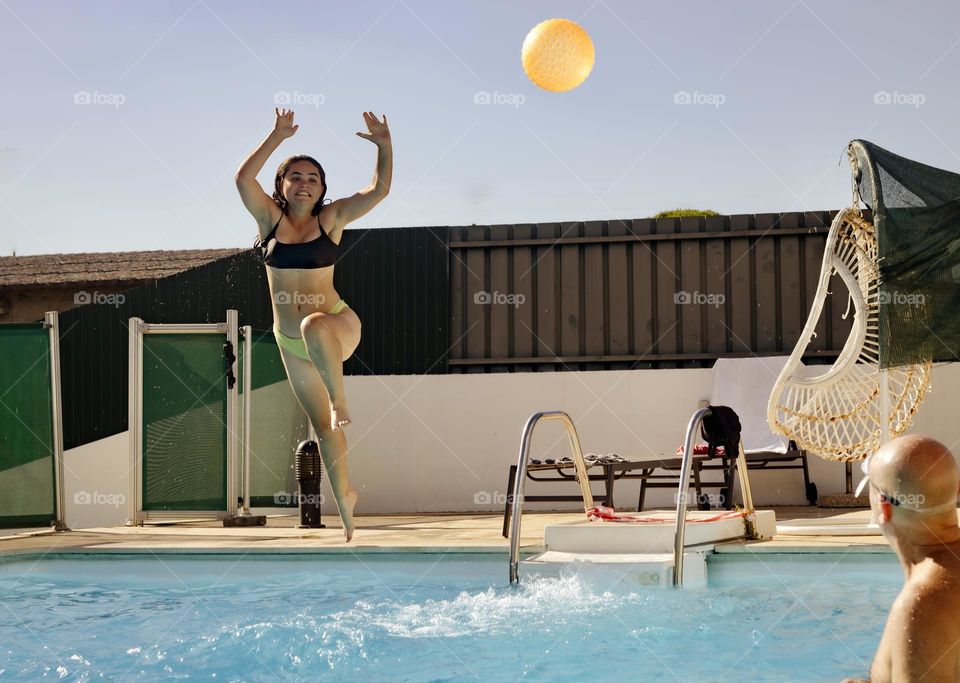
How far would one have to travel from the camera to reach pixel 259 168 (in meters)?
4.20

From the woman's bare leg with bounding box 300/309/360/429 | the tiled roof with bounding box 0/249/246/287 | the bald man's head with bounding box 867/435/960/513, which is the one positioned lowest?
the bald man's head with bounding box 867/435/960/513

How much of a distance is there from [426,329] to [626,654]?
7.16 meters

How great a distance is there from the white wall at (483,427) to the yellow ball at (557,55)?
5.34m

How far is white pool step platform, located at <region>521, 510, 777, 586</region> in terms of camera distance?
5.04 meters

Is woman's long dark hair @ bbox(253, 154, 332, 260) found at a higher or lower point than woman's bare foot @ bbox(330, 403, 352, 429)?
higher

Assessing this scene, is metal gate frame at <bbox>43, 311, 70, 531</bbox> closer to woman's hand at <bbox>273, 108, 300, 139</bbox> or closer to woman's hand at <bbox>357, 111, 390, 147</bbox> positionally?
woman's hand at <bbox>273, 108, 300, 139</bbox>

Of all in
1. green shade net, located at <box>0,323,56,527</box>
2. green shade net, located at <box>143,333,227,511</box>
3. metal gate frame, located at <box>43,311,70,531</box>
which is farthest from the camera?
green shade net, located at <box>143,333,227,511</box>

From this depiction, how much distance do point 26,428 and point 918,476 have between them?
8.11 metres

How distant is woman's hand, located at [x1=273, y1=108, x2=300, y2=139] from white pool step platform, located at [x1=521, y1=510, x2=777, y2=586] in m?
2.45

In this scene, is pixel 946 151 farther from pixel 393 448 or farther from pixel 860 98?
pixel 393 448

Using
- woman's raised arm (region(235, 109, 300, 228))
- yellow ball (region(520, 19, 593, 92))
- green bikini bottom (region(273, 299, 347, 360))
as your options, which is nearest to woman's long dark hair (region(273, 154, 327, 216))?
woman's raised arm (region(235, 109, 300, 228))

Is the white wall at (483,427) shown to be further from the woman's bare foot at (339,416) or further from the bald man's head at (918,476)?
the bald man's head at (918,476)

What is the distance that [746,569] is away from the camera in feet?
17.9

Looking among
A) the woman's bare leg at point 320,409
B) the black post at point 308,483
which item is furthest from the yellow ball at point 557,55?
the black post at point 308,483
